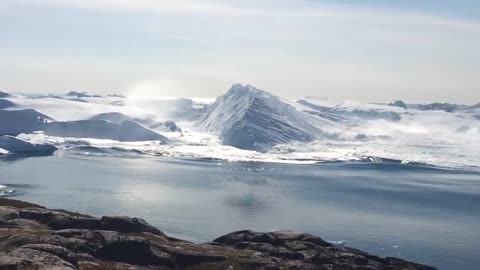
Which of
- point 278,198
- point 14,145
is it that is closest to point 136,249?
point 278,198

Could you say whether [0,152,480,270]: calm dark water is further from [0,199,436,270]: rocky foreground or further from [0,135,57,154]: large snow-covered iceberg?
[0,199,436,270]: rocky foreground

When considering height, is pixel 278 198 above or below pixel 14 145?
below

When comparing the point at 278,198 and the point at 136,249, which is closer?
the point at 136,249

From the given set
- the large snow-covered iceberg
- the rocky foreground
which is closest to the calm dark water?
the large snow-covered iceberg

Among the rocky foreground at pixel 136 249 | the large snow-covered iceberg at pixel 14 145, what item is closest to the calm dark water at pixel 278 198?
the large snow-covered iceberg at pixel 14 145

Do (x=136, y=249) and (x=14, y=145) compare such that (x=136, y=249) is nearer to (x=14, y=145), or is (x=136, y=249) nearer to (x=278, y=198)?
(x=278, y=198)

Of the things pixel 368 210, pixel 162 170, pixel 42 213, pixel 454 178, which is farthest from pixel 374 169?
pixel 42 213
